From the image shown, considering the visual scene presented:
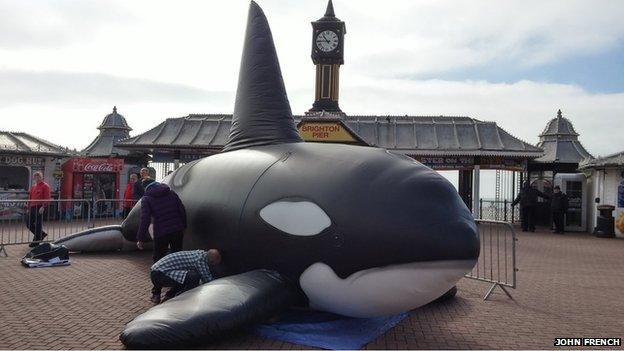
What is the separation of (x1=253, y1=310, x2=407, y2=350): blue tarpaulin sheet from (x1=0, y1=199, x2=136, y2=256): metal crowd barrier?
25.7ft

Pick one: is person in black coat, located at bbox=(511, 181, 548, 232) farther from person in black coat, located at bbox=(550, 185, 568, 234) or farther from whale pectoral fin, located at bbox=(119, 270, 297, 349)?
whale pectoral fin, located at bbox=(119, 270, 297, 349)

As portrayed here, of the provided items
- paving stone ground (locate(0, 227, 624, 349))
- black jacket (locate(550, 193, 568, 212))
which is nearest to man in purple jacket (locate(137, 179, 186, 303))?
paving stone ground (locate(0, 227, 624, 349))

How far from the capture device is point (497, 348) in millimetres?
5203

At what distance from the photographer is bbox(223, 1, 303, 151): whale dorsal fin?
7289mm

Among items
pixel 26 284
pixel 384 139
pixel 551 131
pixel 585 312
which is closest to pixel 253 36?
pixel 26 284

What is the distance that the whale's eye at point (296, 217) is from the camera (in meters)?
5.16

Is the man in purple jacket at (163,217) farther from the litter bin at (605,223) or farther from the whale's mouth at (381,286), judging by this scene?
the litter bin at (605,223)

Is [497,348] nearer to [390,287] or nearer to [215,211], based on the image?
[390,287]

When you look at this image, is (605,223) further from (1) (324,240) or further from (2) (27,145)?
(2) (27,145)

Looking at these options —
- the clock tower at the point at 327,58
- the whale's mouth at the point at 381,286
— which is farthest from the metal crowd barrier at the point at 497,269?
the clock tower at the point at 327,58

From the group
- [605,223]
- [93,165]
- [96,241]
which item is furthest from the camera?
[93,165]

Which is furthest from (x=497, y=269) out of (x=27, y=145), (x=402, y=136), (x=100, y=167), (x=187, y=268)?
(x=27, y=145)

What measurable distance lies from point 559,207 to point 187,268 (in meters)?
17.4

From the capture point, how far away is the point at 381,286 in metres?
4.87
